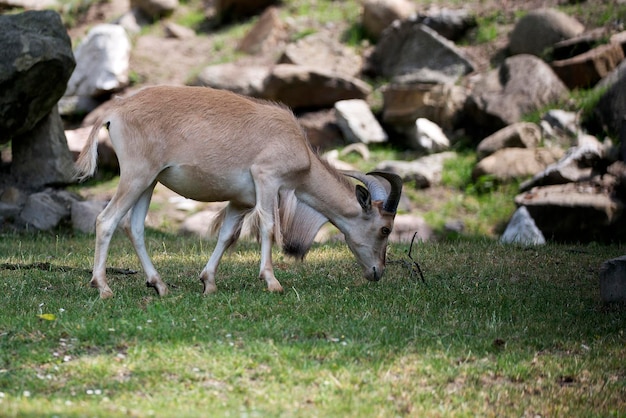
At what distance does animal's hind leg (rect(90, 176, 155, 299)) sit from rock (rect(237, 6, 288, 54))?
12.9m

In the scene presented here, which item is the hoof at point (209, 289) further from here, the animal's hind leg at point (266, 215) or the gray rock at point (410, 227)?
the gray rock at point (410, 227)

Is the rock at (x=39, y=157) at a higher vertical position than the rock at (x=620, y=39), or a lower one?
lower

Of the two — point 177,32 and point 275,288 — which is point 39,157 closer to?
point 275,288

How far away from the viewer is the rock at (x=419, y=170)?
16094 mm

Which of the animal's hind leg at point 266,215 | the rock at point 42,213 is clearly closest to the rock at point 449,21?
the rock at point 42,213

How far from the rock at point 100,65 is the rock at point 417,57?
536 cm

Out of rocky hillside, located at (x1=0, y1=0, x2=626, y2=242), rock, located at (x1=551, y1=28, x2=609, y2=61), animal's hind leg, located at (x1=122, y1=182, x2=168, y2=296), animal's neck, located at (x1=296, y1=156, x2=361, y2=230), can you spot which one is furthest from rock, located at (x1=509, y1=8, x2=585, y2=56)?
animal's hind leg, located at (x1=122, y1=182, x2=168, y2=296)

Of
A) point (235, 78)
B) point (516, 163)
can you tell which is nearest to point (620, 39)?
point (516, 163)

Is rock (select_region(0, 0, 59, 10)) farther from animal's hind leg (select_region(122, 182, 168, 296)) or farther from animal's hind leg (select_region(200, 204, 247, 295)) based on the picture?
animal's hind leg (select_region(122, 182, 168, 296))


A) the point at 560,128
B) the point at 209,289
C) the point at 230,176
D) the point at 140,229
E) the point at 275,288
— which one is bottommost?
the point at 560,128

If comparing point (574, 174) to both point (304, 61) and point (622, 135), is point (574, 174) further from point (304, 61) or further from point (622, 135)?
point (304, 61)

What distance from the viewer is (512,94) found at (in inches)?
656

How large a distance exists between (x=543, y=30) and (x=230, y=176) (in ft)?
37.0

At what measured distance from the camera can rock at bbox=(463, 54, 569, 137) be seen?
1647cm
